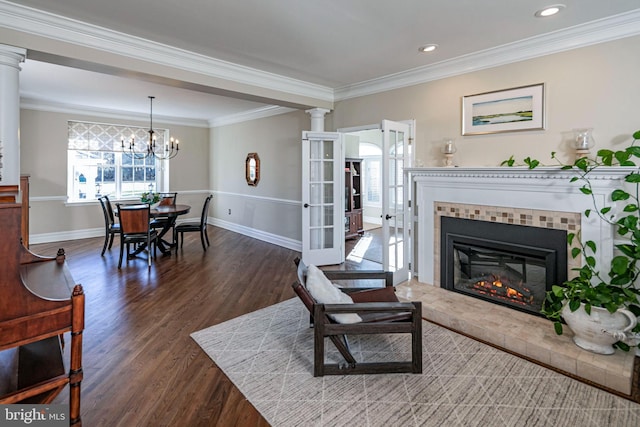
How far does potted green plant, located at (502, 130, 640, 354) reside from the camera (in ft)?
7.83

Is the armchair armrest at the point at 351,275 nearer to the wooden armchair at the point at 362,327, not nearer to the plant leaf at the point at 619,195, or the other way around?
the wooden armchair at the point at 362,327

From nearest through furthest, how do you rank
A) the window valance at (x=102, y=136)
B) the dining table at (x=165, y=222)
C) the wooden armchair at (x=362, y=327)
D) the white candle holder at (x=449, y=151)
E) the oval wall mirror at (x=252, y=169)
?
the wooden armchair at (x=362, y=327) < the white candle holder at (x=449, y=151) < the dining table at (x=165, y=222) < the window valance at (x=102, y=136) < the oval wall mirror at (x=252, y=169)

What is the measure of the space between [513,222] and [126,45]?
411 centimetres

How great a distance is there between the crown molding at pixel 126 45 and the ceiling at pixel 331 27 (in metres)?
0.09

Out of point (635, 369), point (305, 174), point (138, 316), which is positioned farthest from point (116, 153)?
point (635, 369)

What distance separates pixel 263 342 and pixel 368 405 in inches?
43.3

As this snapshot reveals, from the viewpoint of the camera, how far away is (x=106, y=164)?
24.2 ft

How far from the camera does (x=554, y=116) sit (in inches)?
125

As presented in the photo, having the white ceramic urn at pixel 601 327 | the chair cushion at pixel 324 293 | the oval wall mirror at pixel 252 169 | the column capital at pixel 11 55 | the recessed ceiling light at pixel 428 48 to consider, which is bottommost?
the white ceramic urn at pixel 601 327

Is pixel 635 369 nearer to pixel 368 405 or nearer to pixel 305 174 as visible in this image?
pixel 368 405

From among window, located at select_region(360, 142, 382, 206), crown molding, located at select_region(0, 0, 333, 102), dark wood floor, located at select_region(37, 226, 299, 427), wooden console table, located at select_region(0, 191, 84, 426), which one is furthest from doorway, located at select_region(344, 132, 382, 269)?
wooden console table, located at select_region(0, 191, 84, 426)

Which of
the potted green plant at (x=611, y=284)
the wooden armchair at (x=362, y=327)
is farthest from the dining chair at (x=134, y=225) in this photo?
the potted green plant at (x=611, y=284)

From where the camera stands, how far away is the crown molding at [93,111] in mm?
6254

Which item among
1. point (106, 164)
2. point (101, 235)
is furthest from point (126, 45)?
point (101, 235)
